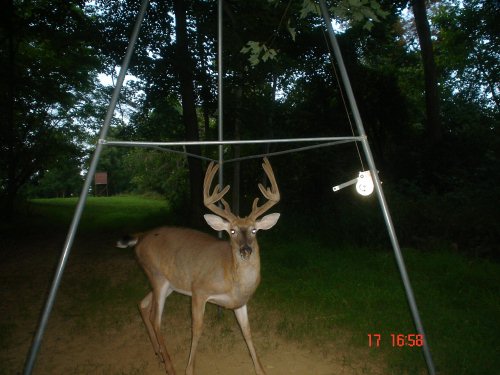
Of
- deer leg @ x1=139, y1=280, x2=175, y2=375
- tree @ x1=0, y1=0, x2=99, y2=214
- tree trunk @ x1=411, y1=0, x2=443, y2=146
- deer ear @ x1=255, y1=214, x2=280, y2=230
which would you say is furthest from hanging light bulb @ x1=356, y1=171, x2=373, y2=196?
tree trunk @ x1=411, y1=0, x2=443, y2=146

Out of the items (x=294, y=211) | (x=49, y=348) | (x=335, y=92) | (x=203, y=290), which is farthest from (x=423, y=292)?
(x=335, y=92)

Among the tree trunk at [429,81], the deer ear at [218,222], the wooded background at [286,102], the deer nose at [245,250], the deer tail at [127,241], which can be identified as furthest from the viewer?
the tree trunk at [429,81]

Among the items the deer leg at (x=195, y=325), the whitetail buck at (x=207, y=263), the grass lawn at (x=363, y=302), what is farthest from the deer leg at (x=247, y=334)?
the grass lawn at (x=363, y=302)

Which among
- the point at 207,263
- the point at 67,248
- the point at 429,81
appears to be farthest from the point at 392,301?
the point at 429,81

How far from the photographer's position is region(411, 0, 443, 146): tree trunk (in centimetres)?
1253

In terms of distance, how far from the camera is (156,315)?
4.39m

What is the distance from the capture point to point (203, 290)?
399 cm

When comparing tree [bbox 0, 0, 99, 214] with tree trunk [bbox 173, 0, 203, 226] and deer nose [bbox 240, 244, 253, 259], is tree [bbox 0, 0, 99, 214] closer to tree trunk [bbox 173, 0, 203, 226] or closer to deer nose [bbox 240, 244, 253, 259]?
tree trunk [bbox 173, 0, 203, 226]

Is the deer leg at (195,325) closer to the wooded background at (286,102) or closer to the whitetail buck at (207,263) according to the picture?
the whitetail buck at (207,263)

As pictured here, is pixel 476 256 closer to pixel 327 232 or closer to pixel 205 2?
pixel 327 232

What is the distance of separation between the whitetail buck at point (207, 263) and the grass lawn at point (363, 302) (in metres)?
1.22

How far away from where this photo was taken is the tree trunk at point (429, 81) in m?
12.5
